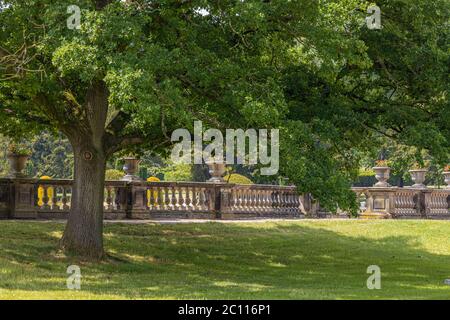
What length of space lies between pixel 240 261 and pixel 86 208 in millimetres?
4422

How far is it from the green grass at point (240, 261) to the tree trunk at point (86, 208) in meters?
0.46

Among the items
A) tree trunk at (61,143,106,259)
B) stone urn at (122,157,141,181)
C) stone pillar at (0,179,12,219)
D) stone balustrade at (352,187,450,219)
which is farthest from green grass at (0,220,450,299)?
stone urn at (122,157,141,181)

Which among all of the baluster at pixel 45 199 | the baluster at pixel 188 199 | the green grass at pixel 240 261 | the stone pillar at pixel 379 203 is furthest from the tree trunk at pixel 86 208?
the stone pillar at pixel 379 203

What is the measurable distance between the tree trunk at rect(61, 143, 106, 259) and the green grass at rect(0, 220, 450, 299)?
0.46m

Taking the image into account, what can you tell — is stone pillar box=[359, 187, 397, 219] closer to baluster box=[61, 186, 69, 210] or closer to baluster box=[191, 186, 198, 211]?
baluster box=[191, 186, 198, 211]

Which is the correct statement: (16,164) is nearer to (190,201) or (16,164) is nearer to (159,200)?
(159,200)

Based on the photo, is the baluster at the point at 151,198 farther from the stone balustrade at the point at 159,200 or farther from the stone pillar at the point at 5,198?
the stone pillar at the point at 5,198

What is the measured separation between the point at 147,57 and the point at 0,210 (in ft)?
30.7

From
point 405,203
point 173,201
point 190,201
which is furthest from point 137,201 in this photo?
point 405,203

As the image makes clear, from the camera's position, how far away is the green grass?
1371cm

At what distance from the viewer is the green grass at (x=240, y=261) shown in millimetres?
13711
